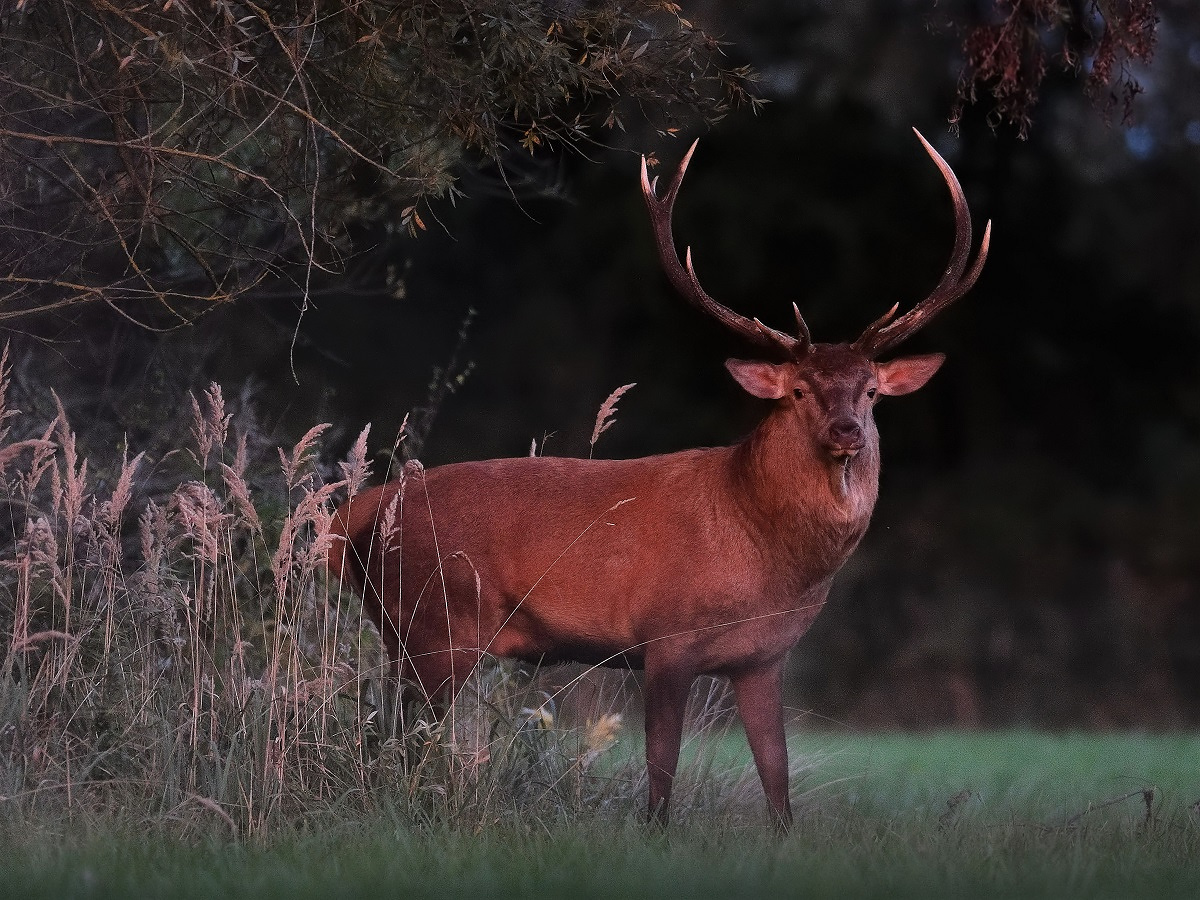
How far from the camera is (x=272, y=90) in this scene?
7.05m

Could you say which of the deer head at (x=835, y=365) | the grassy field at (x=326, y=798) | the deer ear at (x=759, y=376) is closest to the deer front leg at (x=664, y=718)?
the grassy field at (x=326, y=798)

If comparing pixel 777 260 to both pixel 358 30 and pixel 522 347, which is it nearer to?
pixel 522 347

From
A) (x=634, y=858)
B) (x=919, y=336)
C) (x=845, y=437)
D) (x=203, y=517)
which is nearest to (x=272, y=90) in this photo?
(x=203, y=517)

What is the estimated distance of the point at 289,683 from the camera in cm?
614

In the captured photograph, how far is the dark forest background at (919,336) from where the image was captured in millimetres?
16484

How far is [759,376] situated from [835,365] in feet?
1.08

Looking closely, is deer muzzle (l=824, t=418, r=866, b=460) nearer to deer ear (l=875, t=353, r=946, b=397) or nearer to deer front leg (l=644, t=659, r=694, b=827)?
deer ear (l=875, t=353, r=946, b=397)

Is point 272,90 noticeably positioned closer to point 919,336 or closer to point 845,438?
point 845,438

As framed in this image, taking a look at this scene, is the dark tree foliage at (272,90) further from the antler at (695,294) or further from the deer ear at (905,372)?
the deer ear at (905,372)

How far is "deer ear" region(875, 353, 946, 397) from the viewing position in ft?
23.2

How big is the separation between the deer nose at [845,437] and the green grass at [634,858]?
1.32 metres

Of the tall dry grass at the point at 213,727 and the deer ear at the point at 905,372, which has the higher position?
the deer ear at the point at 905,372

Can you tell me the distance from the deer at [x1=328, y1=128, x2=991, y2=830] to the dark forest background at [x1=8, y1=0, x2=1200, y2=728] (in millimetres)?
8580

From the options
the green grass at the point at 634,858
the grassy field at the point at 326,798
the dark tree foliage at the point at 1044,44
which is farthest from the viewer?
the dark tree foliage at the point at 1044,44
